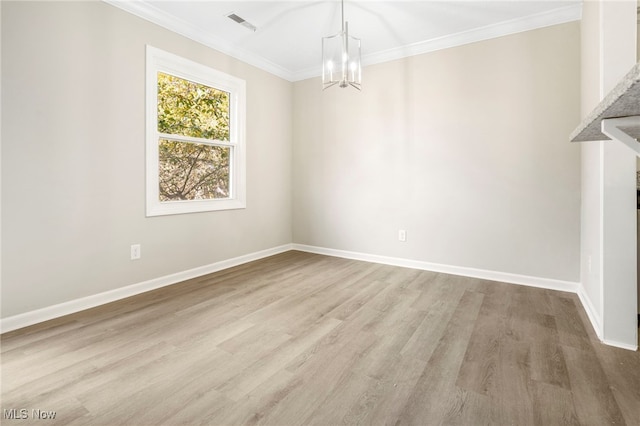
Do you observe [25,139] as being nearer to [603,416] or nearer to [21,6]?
[21,6]

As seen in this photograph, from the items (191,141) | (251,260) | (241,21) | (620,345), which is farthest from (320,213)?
(620,345)

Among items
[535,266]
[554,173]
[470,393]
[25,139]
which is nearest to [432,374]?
[470,393]

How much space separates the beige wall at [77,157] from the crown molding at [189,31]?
59 millimetres

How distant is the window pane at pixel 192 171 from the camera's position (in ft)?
10.2

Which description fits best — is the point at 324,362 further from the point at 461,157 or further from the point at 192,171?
the point at 461,157

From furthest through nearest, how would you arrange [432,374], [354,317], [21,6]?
1. [354,317]
2. [21,6]
3. [432,374]

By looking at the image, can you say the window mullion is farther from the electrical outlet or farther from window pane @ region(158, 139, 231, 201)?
the electrical outlet

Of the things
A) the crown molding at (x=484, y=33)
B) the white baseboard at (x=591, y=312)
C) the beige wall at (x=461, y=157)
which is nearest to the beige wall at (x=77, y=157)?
the beige wall at (x=461, y=157)

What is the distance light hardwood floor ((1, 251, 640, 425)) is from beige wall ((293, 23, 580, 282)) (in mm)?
658

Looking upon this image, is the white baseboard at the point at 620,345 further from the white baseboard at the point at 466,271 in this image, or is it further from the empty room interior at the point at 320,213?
the white baseboard at the point at 466,271

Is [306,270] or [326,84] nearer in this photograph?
[326,84]

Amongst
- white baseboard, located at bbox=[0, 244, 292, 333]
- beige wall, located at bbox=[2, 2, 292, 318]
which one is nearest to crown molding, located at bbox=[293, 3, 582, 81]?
beige wall, located at bbox=[2, 2, 292, 318]

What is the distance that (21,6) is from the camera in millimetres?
2105

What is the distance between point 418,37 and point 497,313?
9.46 feet
